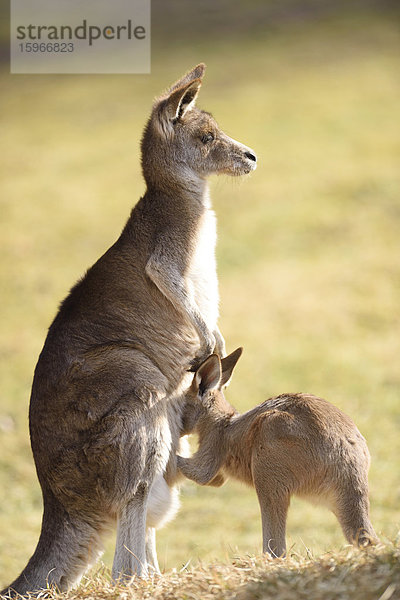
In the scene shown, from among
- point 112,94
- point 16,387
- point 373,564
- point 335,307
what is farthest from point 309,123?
point 373,564

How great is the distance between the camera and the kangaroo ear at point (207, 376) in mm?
5156

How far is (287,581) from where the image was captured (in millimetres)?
3738

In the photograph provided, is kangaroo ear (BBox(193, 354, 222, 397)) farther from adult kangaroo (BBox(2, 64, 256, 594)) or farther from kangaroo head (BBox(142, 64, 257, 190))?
kangaroo head (BBox(142, 64, 257, 190))

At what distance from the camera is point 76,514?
4781 mm

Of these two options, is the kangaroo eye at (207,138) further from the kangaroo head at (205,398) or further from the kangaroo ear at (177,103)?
the kangaroo head at (205,398)

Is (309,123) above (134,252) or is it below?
above

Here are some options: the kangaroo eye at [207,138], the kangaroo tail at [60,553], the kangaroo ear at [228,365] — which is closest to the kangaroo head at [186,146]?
the kangaroo eye at [207,138]

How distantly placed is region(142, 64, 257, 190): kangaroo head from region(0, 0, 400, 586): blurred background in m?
0.42

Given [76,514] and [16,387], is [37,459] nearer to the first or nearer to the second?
[76,514]

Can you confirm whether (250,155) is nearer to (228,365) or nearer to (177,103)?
(177,103)

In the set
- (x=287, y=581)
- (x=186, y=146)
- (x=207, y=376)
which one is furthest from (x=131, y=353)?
(x=287, y=581)

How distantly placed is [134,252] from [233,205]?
15.6 meters

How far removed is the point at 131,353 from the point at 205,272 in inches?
32.4

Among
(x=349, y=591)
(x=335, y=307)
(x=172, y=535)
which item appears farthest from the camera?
(x=335, y=307)
